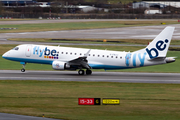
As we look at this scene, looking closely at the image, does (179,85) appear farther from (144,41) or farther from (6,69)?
(144,41)

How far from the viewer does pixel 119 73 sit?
142 feet

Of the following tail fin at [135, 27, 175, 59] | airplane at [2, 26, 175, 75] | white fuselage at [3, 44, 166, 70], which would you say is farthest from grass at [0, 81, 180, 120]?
tail fin at [135, 27, 175, 59]

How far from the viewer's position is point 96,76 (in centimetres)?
4009

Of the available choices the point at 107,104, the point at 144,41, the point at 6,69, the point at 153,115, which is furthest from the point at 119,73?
the point at 144,41

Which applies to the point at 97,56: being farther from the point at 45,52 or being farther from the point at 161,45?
the point at 161,45

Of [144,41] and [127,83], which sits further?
[144,41]

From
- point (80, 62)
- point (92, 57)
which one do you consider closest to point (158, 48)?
point (92, 57)

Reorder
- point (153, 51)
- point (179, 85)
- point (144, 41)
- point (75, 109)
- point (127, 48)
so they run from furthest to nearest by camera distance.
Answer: point (144, 41) → point (127, 48) → point (153, 51) → point (179, 85) → point (75, 109)

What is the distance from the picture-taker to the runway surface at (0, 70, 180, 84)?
37.2 metres

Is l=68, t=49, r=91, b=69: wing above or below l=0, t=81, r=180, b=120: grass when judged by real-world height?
above

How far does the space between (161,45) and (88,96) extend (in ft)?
47.6

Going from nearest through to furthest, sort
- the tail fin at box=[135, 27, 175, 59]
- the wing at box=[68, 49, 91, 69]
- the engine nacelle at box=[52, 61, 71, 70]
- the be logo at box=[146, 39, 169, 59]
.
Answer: the tail fin at box=[135, 27, 175, 59] < the be logo at box=[146, 39, 169, 59] < the engine nacelle at box=[52, 61, 71, 70] < the wing at box=[68, 49, 91, 69]

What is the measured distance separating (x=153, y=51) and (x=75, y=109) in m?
18.2

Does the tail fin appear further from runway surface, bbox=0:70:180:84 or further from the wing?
the wing
